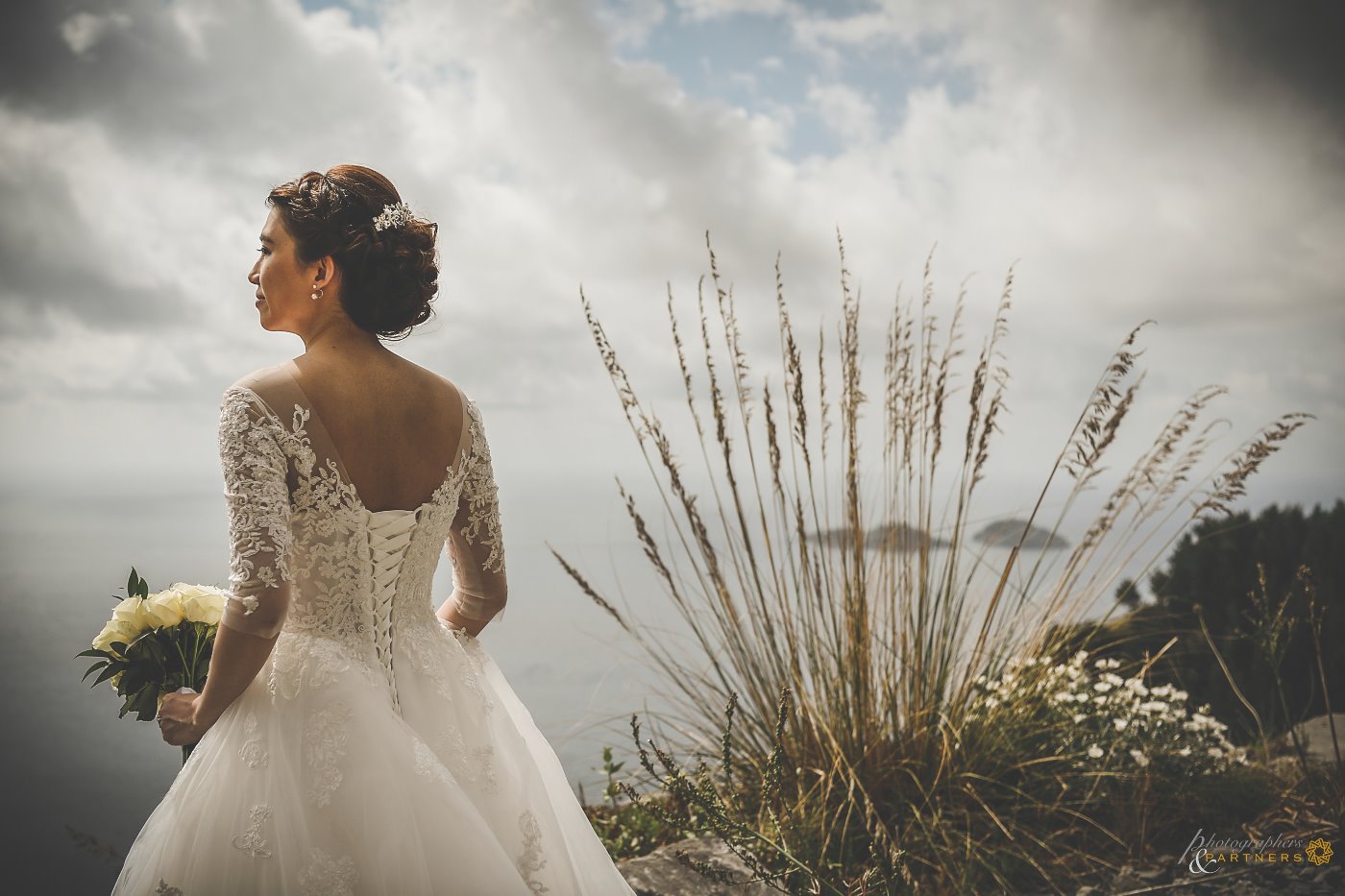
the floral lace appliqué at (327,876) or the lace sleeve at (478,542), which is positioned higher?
the lace sleeve at (478,542)

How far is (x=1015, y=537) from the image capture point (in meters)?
2.64

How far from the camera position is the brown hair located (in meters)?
1.24

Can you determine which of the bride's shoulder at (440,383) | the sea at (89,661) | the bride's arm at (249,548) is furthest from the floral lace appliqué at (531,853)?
the sea at (89,661)

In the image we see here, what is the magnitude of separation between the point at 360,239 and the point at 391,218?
6 cm

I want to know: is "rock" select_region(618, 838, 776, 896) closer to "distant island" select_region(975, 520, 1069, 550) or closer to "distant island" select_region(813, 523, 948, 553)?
Result: "distant island" select_region(813, 523, 948, 553)

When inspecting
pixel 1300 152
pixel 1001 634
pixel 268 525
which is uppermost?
pixel 1300 152

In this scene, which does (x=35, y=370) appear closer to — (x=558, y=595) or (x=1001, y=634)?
(x=558, y=595)

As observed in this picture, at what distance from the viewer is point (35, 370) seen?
3045mm

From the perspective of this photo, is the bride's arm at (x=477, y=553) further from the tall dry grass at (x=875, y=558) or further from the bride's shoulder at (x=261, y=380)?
the tall dry grass at (x=875, y=558)

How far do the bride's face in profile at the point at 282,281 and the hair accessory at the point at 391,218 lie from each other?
126mm

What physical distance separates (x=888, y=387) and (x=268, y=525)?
1.88m

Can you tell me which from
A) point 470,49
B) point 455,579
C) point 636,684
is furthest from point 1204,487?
point 470,49

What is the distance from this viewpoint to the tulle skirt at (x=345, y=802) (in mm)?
1040

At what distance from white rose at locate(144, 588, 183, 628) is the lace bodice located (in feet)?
0.63
